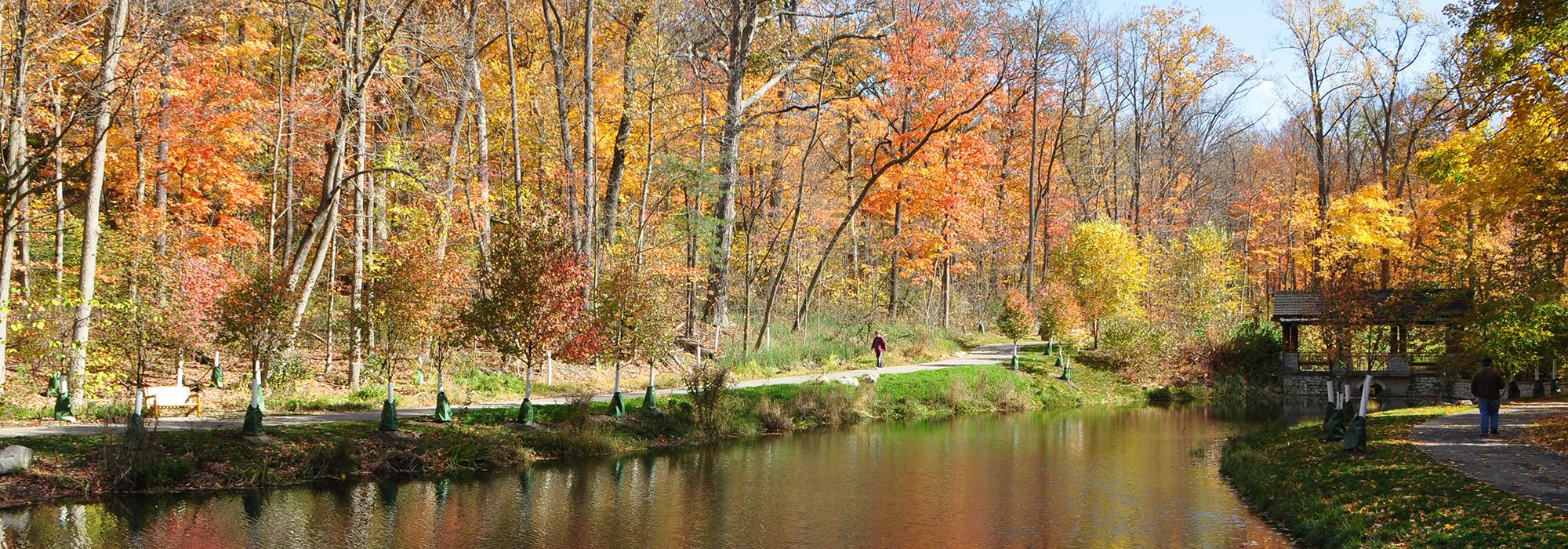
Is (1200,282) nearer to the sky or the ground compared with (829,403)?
nearer to the sky

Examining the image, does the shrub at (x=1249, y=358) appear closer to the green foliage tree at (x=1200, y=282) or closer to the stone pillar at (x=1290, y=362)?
the stone pillar at (x=1290, y=362)

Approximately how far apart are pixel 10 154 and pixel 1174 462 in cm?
2194

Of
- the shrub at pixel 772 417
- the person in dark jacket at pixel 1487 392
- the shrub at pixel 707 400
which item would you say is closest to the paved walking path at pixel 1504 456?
the person in dark jacket at pixel 1487 392

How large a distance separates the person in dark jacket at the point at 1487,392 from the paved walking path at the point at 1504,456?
1.03 feet

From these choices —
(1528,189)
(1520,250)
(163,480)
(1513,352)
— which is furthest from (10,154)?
(1513,352)

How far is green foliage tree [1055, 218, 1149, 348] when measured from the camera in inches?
1577

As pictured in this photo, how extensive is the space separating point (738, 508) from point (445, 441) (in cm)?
600

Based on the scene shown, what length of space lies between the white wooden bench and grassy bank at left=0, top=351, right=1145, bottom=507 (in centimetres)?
171

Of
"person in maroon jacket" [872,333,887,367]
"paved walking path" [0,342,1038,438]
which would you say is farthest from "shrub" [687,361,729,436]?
"person in maroon jacket" [872,333,887,367]

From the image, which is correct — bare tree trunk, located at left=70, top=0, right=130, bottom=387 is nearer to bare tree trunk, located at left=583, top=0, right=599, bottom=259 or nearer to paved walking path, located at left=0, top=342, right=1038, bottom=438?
paved walking path, located at left=0, top=342, right=1038, bottom=438

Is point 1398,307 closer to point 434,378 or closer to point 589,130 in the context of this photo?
point 589,130

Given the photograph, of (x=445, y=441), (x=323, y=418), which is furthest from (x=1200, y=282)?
(x=323, y=418)

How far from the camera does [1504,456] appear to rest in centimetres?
1593

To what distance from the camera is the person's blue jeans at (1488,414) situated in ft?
59.8
